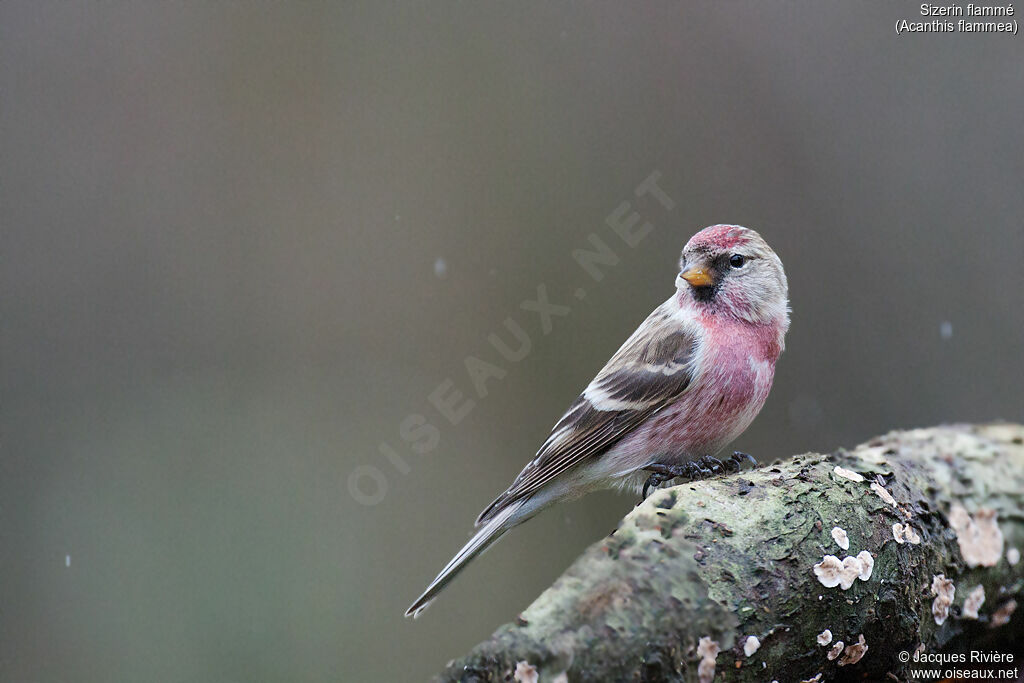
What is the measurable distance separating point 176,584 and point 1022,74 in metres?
3.98

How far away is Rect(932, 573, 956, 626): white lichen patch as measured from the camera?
1.80 meters

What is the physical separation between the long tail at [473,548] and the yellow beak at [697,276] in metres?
0.62

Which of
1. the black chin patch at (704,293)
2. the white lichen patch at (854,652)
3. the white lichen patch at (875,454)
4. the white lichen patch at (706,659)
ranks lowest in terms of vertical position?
the white lichen patch at (854,652)

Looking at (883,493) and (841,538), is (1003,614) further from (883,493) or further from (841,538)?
(841,538)

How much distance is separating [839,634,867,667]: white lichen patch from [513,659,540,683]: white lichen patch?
1.97 feet

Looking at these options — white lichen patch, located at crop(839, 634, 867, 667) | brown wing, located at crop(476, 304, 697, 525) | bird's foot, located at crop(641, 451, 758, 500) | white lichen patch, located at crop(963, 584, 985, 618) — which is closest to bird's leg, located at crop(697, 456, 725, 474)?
bird's foot, located at crop(641, 451, 758, 500)

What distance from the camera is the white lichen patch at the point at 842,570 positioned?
1.52 meters

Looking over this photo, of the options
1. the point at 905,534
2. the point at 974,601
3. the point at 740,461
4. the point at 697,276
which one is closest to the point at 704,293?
the point at 697,276

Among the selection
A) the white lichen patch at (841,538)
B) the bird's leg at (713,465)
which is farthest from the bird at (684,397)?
the white lichen patch at (841,538)

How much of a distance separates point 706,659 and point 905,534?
1.78 feet

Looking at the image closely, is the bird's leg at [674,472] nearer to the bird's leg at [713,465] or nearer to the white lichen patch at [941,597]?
the bird's leg at [713,465]

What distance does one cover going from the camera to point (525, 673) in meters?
1.29

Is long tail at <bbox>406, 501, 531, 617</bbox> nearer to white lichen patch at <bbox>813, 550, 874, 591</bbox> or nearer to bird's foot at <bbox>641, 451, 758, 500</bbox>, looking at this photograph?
bird's foot at <bbox>641, 451, 758, 500</bbox>

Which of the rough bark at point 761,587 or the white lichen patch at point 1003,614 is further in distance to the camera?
the white lichen patch at point 1003,614
